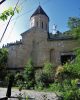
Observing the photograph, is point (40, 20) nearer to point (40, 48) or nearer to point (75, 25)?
point (40, 48)

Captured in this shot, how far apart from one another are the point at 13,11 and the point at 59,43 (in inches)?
1385

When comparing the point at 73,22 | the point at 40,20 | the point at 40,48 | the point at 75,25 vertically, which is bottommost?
the point at 75,25

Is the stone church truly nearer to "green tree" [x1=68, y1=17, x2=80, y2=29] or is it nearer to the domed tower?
the domed tower

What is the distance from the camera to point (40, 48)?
136 feet

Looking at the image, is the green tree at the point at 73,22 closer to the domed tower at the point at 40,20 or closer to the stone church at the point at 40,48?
the stone church at the point at 40,48

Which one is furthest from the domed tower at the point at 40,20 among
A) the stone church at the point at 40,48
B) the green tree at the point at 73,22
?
the green tree at the point at 73,22

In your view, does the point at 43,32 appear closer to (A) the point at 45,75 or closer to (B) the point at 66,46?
(B) the point at 66,46

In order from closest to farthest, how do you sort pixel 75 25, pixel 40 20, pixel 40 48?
1. pixel 75 25
2. pixel 40 48
3. pixel 40 20

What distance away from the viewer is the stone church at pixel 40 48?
40.1m

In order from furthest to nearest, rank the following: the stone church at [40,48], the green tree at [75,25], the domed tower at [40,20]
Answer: the domed tower at [40,20]
the stone church at [40,48]
the green tree at [75,25]

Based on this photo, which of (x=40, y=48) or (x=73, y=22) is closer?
(x=73, y=22)

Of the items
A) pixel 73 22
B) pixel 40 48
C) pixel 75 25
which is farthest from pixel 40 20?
pixel 75 25

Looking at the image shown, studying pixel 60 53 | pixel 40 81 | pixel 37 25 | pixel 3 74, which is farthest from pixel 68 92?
pixel 37 25

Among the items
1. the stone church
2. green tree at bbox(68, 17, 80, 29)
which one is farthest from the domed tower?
green tree at bbox(68, 17, 80, 29)
